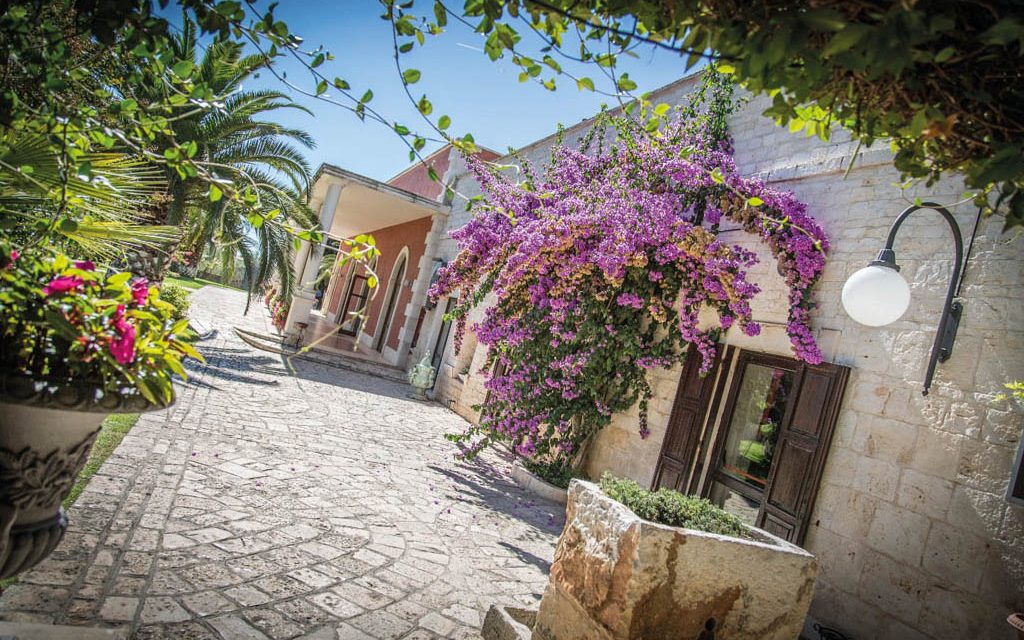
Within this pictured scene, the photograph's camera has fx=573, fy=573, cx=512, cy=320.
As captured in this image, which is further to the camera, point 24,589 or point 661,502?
point 661,502

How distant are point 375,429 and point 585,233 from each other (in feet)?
12.7

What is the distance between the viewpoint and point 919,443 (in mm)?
4160

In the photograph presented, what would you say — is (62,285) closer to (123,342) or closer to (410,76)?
(123,342)

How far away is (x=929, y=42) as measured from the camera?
1.33 m

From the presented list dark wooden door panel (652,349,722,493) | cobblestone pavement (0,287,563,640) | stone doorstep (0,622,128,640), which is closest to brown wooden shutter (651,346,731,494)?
dark wooden door panel (652,349,722,493)

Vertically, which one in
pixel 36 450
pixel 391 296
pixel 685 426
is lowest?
pixel 36 450

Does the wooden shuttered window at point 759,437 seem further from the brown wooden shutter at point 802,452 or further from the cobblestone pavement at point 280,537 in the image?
the cobblestone pavement at point 280,537

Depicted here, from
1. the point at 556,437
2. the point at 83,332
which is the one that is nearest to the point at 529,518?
the point at 556,437

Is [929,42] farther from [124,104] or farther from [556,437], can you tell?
→ [556,437]

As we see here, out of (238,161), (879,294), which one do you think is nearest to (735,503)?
(879,294)

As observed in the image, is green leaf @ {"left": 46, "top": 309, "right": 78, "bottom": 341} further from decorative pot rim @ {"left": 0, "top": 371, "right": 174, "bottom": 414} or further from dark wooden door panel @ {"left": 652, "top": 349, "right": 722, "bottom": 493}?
dark wooden door panel @ {"left": 652, "top": 349, "right": 722, "bottom": 493}

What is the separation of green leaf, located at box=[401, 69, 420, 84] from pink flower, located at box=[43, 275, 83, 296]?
124cm

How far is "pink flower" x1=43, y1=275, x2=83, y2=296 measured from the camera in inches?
65.6

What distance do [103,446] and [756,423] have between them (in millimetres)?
5708
